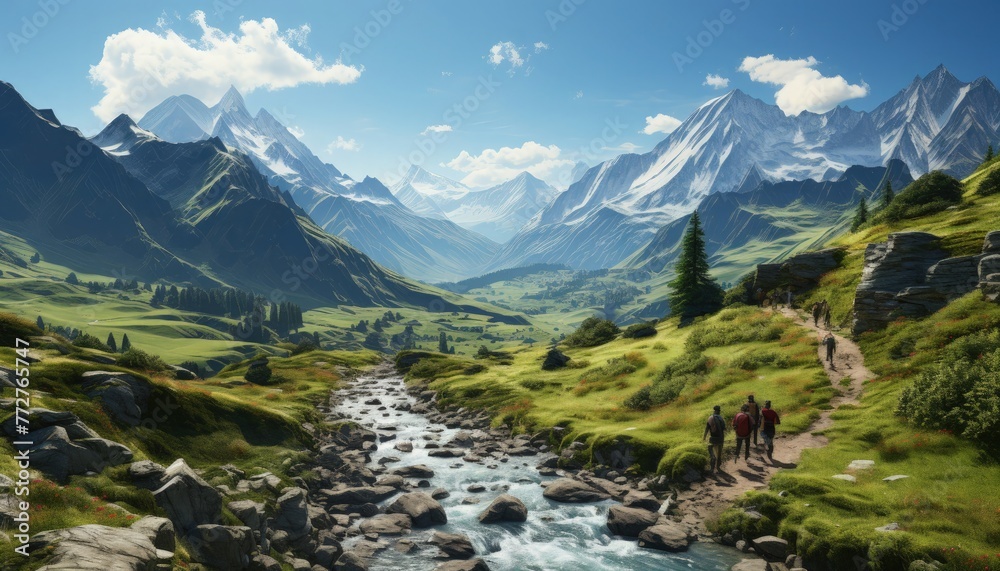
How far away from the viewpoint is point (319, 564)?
26234mm

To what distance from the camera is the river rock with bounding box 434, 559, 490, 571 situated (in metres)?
26.4

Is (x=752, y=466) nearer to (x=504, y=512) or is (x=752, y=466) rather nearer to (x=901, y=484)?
(x=901, y=484)

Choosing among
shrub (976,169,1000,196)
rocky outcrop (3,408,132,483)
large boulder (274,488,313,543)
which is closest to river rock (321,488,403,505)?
large boulder (274,488,313,543)

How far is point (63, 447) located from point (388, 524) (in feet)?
57.0

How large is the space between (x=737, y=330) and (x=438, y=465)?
40155 millimetres

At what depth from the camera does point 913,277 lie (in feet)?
154

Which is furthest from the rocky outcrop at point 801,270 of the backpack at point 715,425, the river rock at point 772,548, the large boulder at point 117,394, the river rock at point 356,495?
the large boulder at point 117,394

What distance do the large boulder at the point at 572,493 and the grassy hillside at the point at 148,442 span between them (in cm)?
1802

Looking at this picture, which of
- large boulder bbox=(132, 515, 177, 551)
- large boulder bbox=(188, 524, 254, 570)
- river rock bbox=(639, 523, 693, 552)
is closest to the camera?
large boulder bbox=(132, 515, 177, 551)

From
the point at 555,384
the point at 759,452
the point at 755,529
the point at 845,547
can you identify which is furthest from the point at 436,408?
the point at 845,547

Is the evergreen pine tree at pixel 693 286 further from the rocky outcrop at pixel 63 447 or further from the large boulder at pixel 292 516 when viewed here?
the rocky outcrop at pixel 63 447

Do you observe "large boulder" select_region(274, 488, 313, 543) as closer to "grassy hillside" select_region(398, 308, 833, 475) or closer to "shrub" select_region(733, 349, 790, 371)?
"grassy hillside" select_region(398, 308, 833, 475)

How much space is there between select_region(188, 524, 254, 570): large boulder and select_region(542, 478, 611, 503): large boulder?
836 inches

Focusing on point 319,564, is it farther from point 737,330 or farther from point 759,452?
point 737,330
